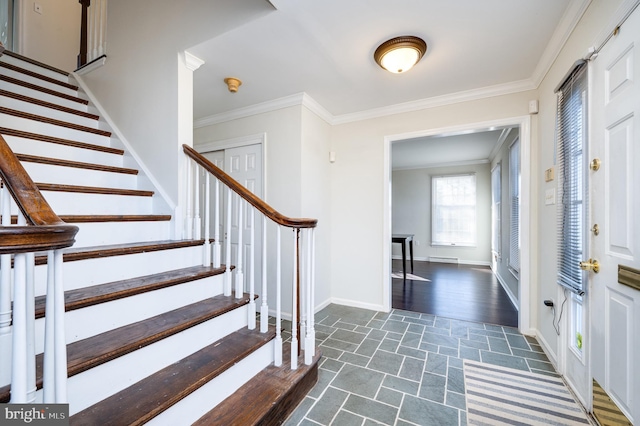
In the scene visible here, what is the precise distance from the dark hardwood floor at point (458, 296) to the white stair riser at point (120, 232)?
9.22ft

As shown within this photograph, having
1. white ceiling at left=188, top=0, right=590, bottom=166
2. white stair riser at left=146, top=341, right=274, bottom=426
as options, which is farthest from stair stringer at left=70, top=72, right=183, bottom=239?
white stair riser at left=146, top=341, right=274, bottom=426

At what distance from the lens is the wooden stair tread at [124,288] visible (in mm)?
1228

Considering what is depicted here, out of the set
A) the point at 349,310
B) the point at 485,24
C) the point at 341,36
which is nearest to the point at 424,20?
the point at 485,24

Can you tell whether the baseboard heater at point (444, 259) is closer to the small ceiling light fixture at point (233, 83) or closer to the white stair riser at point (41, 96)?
the small ceiling light fixture at point (233, 83)

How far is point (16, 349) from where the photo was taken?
2.11ft

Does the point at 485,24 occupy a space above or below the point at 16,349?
above

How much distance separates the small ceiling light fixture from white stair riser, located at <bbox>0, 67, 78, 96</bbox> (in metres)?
1.85

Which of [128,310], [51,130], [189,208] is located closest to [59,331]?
[128,310]

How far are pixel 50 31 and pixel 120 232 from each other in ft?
13.4

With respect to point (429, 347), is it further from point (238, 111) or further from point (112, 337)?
point (238, 111)

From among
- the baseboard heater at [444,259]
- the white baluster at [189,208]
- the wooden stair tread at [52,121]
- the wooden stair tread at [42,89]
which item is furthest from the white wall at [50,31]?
the baseboard heater at [444,259]

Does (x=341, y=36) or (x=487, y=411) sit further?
(x=341, y=36)

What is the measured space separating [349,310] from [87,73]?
4122 millimetres

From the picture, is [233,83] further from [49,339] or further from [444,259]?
[444,259]
